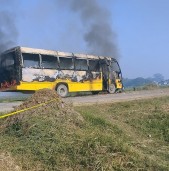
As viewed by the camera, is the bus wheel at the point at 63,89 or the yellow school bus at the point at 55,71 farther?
the bus wheel at the point at 63,89

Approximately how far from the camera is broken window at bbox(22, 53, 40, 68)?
20.4 metres

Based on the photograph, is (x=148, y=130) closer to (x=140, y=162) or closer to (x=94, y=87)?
(x=140, y=162)

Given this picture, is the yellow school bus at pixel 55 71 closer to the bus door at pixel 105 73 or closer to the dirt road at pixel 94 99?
the bus door at pixel 105 73

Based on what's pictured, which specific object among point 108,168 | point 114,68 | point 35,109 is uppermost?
point 114,68

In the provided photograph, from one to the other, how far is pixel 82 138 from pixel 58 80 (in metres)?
14.2

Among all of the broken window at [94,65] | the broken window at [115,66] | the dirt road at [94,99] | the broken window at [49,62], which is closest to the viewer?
the dirt road at [94,99]

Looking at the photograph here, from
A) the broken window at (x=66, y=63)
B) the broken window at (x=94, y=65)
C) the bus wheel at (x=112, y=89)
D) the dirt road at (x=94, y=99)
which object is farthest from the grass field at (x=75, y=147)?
the bus wheel at (x=112, y=89)

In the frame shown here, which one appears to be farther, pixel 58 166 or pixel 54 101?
pixel 54 101

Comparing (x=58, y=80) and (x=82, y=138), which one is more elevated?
(x=58, y=80)

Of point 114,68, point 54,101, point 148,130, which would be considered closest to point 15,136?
point 54,101

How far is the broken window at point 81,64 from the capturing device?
23.5 meters

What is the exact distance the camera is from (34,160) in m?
7.30

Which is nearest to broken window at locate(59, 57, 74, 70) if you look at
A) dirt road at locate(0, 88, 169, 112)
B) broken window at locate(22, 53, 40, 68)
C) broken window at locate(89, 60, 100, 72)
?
broken window at locate(89, 60, 100, 72)

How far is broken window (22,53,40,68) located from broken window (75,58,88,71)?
10.4 ft
